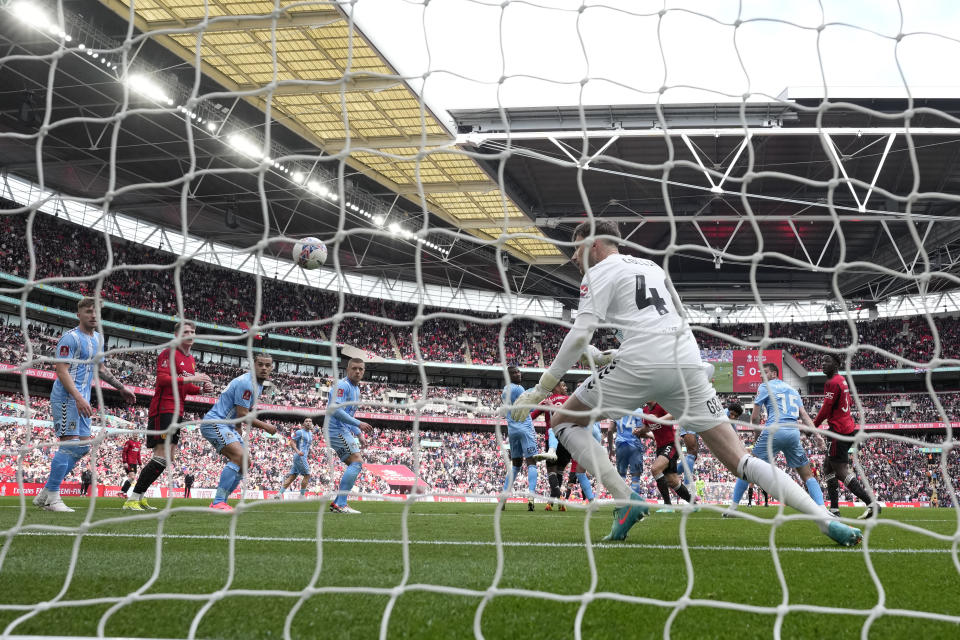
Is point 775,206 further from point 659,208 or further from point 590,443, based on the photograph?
point 590,443

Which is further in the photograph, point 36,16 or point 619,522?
point 36,16

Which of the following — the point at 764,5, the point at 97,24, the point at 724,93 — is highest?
the point at 97,24

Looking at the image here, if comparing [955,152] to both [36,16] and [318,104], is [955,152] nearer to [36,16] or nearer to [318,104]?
[318,104]

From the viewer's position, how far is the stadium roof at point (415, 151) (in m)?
16.3

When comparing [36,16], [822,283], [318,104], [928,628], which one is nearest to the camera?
[928,628]

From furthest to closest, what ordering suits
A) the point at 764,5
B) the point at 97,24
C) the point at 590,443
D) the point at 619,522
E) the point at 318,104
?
the point at 318,104
the point at 97,24
the point at 619,522
the point at 590,443
the point at 764,5

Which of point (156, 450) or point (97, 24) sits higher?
point (97, 24)

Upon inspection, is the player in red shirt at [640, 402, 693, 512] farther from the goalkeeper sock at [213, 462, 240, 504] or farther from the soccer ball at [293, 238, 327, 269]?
the goalkeeper sock at [213, 462, 240, 504]

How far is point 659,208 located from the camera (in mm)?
24453

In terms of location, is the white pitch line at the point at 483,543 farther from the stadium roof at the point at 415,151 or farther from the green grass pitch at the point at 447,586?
the stadium roof at the point at 415,151

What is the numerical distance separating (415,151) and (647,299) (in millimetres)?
17097

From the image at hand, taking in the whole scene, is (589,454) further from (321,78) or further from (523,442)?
(321,78)

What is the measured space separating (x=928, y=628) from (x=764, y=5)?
2.71 meters

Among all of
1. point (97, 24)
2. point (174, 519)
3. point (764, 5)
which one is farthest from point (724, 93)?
point (97, 24)
